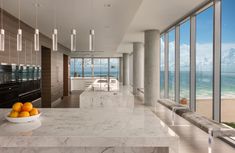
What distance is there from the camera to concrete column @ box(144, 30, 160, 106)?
7.48 m

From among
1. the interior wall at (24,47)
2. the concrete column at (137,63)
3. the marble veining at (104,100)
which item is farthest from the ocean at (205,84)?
the interior wall at (24,47)

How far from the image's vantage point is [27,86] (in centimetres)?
544

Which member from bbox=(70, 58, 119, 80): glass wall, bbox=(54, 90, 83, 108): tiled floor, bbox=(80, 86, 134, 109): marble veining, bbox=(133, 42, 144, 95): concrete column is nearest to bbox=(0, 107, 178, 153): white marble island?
bbox=(80, 86, 134, 109): marble veining

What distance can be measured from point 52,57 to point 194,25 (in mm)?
5605

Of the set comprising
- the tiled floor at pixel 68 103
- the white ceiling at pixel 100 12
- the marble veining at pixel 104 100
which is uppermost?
the white ceiling at pixel 100 12

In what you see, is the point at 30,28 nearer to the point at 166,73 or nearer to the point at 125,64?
the point at 166,73

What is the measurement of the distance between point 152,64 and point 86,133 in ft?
20.8

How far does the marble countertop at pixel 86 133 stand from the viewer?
140cm

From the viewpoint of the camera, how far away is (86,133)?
1463 mm

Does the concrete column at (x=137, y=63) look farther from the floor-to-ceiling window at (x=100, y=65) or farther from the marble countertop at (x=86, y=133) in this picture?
the marble countertop at (x=86, y=133)

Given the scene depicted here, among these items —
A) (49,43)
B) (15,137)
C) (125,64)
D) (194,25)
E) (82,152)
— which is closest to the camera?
(15,137)

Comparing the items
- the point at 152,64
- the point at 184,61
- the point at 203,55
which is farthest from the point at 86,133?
the point at 152,64

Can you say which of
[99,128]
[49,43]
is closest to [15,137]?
[99,128]

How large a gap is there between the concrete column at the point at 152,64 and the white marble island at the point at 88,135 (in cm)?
571
